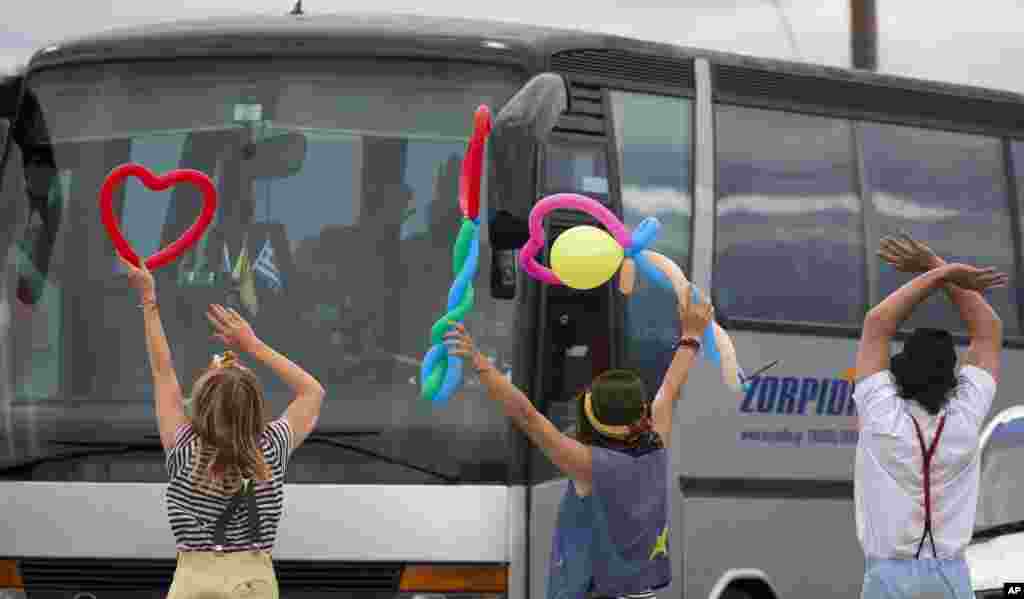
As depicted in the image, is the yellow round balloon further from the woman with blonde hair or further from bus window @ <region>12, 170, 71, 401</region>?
bus window @ <region>12, 170, 71, 401</region>

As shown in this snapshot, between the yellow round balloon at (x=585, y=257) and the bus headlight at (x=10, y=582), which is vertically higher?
the yellow round balloon at (x=585, y=257)

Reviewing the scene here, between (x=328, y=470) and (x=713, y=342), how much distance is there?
2.17 m

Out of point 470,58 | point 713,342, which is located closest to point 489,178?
point 470,58

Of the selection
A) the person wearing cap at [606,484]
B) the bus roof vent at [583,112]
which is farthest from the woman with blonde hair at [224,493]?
the bus roof vent at [583,112]

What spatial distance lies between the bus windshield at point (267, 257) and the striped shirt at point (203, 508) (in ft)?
9.64

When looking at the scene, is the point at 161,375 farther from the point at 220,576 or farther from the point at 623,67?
the point at 623,67

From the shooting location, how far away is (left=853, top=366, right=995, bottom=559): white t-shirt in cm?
711

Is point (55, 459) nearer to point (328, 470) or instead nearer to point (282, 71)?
point (328, 470)

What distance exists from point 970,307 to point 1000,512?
7.36 ft

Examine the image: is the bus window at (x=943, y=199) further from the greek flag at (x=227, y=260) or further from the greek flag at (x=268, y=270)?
the greek flag at (x=227, y=260)

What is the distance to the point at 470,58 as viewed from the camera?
10.3 metres

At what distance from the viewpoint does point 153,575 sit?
31.6 ft

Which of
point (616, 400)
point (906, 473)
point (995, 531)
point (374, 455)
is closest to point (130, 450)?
point (374, 455)

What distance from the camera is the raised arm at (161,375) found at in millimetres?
6941
